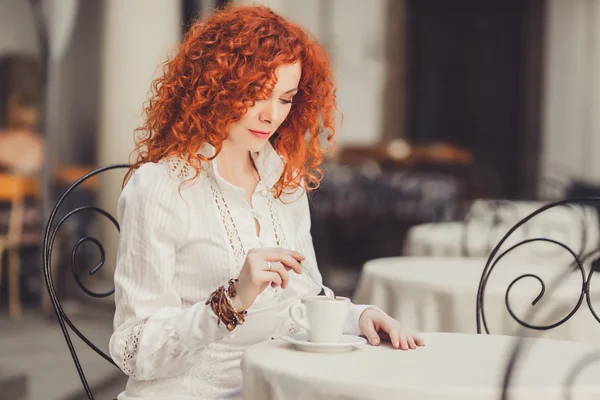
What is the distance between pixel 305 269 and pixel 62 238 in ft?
13.9

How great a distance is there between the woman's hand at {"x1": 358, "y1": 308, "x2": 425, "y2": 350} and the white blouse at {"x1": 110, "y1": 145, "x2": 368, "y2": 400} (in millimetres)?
54

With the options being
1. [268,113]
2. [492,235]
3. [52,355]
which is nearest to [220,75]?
[268,113]

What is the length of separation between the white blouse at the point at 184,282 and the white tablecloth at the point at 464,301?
74 cm

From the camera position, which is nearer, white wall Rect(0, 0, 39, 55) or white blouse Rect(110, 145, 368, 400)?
white blouse Rect(110, 145, 368, 400)

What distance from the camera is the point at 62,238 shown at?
580 cm

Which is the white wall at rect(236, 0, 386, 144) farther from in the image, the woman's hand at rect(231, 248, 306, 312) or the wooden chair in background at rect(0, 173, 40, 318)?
the woman's hand at rect(231, 248, 306, 312)

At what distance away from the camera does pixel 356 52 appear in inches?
440

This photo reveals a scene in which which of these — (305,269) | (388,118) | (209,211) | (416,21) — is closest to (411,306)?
(305,269)

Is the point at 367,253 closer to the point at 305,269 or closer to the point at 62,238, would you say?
the point at 62,238

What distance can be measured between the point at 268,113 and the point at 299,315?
0.38 m

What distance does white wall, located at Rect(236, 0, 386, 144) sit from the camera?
11.1 meters

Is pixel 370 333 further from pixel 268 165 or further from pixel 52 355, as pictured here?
pixel 52 355

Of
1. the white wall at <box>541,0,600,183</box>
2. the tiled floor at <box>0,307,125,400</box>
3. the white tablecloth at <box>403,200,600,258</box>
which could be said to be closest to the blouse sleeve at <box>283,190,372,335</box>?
the white tablecloth at <box>403,200,600,258</box>

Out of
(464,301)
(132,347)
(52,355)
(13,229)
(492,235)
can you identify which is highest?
(132,347)
